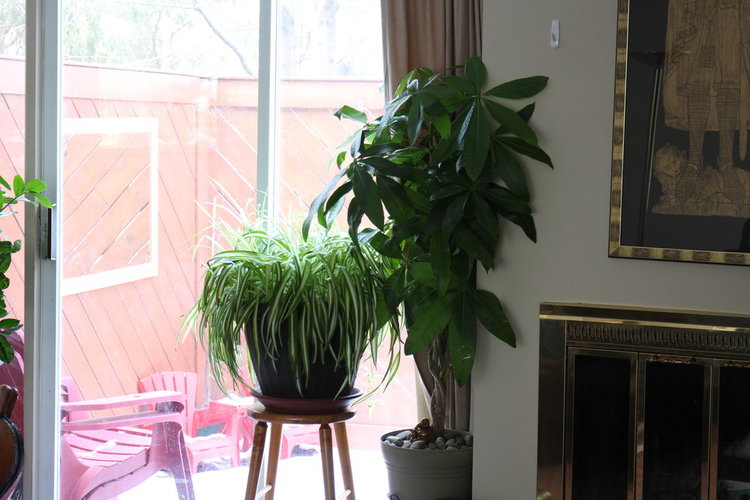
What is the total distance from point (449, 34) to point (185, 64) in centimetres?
104

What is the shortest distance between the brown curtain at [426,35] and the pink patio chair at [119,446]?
1513 mm

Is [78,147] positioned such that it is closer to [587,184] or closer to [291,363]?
[291,363]

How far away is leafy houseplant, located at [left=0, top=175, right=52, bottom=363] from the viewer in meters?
3.12

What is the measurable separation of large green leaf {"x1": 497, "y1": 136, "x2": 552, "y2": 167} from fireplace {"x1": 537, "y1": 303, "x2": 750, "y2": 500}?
42 cm

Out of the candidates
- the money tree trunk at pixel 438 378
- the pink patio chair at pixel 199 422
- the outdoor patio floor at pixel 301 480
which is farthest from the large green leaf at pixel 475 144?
the pink patio chair at pixel 199 422

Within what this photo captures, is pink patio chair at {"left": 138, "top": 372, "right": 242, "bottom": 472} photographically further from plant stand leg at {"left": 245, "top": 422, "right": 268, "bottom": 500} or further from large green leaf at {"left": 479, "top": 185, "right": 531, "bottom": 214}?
large green leaf at {"left": 479, "top": 185, "right": 531, "bottom": 214}

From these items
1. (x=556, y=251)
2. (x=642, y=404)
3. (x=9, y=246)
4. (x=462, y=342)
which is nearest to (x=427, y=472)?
(x=462, y=342)

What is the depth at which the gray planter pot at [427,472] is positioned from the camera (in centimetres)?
265

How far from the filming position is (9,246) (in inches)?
123

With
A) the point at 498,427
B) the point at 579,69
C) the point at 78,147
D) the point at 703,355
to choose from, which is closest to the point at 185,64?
the point at 78,147

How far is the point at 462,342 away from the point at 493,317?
4.6 inches

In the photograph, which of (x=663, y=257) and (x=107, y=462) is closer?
(x=663, y=257)

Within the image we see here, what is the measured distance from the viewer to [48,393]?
134 inches

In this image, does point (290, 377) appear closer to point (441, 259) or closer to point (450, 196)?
point (441, 259)
